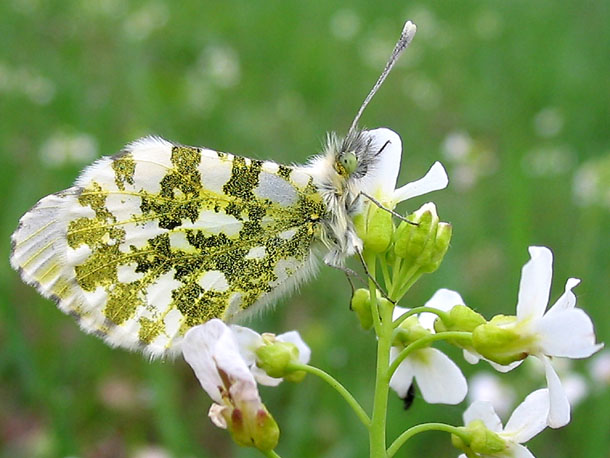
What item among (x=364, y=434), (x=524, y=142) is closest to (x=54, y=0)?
(x=524, y=142)

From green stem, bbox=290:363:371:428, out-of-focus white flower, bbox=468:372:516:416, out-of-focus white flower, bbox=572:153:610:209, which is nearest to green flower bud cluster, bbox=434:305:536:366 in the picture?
green stem, bbox=290:363:371:428

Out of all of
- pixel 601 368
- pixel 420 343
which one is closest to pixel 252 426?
pixel 420 343

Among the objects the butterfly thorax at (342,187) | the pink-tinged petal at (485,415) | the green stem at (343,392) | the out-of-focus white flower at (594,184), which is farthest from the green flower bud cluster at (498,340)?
the out-of-focus white flower at (594,184)

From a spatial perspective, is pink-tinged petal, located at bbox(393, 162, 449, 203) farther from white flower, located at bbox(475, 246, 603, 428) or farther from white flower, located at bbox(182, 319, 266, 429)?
white flower, located at bbox(182, 319, 266, 429)

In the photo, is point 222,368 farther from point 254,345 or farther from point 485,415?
point 485,415

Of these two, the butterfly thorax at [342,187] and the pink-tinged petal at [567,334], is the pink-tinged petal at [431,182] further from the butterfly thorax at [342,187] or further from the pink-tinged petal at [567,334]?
the pink-tinged petal at [567,334]
